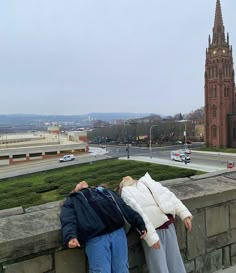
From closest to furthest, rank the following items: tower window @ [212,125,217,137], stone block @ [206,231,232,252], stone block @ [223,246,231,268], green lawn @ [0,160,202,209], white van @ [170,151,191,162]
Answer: stone block @ [206,231,232,252], stone block @ [223,246,231,268], green lawn @ [0,160,202,209], white van @ [170,151,191,162], tower window @ [212,125,217,137]

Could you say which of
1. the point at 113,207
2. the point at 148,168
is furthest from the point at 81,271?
the point at 148,168

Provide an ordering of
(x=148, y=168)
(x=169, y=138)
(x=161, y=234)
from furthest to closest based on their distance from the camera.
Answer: (x=169, y=138) → (x=148, y=168) → (x=161, y=234)

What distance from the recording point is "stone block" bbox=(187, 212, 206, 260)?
12.7 feet

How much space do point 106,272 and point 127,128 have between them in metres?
95.2

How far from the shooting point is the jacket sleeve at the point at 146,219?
317 centimetres

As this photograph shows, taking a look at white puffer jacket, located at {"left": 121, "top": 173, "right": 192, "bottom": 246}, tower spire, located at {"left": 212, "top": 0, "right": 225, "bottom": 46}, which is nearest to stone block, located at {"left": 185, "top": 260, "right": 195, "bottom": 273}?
white puffer jacket, located at {"left": 121, "top": 173, "right": 192, "bottom": 246}

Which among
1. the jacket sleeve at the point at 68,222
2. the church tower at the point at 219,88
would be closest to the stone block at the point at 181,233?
the jacket sleeve at the point at 68,222

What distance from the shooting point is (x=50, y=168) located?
43219mm

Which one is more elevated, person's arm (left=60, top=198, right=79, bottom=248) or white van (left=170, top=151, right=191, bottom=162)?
person's arm (left=60, top=198, right=79, bottom=248)

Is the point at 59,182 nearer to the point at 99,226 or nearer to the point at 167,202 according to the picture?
the point at 167,202

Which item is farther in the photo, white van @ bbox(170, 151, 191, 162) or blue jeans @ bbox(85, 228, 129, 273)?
white van @ bbox(170, 151, 191, 162)

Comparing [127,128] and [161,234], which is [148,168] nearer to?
[161,234]

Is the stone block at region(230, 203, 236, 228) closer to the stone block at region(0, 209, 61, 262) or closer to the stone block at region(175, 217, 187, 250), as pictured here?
the stone block at region(175, 217, 187, 250)

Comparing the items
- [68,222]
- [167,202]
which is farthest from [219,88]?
[68,222]
